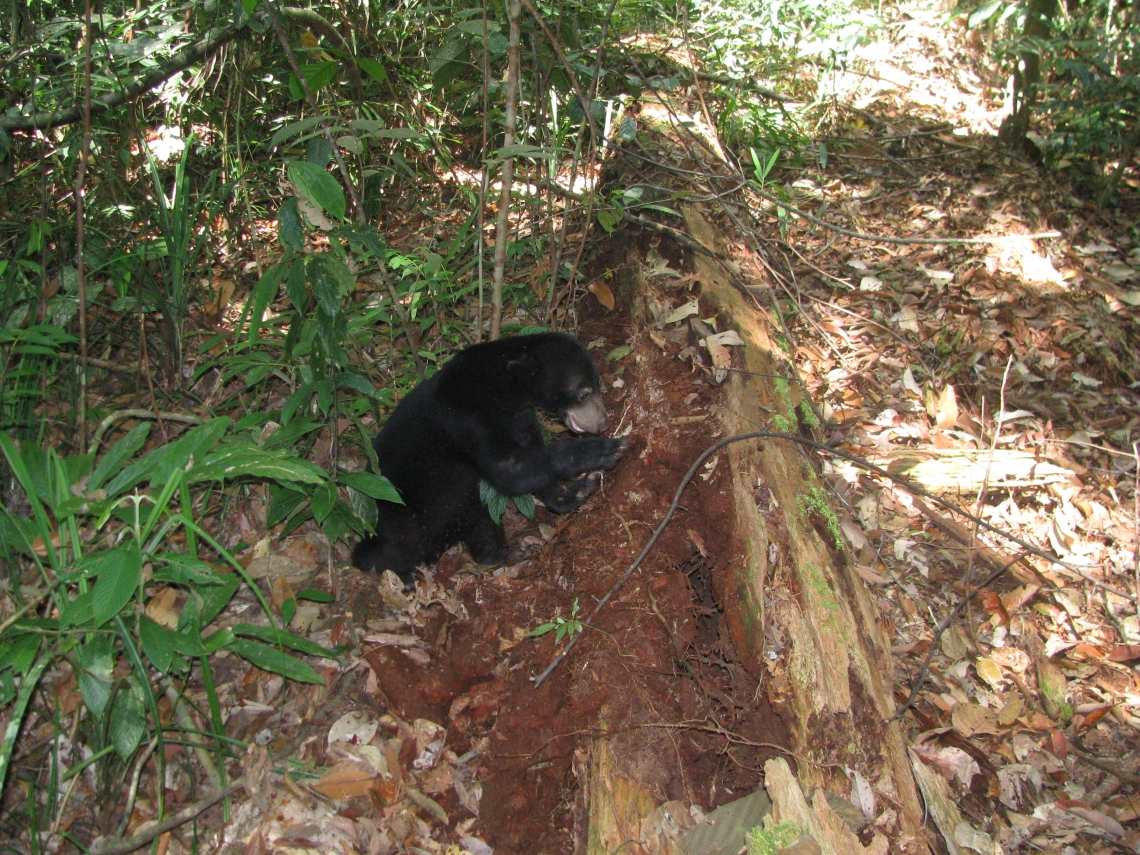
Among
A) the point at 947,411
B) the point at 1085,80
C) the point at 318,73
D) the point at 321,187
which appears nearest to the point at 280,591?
the point at 321,187

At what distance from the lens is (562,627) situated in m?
3.34

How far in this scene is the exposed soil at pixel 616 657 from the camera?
2.85 m

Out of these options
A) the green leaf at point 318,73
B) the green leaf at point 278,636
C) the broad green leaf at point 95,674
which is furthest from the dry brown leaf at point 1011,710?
the green leaf at point 318,73

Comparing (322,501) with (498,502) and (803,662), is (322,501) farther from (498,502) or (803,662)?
(803,662)

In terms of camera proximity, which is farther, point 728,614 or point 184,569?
point 728,614

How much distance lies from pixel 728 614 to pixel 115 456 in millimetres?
2510

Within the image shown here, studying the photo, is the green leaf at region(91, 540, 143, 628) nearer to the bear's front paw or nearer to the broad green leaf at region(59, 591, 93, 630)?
the broad green leaf at region(59, 591, 93, 630)

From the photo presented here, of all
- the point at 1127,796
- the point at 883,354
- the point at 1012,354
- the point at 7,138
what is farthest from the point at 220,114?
the point at 1127,796

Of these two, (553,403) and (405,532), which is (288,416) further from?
(553,403)

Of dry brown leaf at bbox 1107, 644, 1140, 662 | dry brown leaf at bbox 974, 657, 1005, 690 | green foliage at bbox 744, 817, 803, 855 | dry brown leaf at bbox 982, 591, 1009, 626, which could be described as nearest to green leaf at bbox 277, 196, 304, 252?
green foliage at bbox 744, 817, 803, 855

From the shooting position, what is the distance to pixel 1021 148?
24.6 feet

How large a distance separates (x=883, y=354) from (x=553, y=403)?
2.71 metres

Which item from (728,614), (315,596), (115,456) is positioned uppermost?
(115,456)

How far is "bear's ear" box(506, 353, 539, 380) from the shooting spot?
403cm
